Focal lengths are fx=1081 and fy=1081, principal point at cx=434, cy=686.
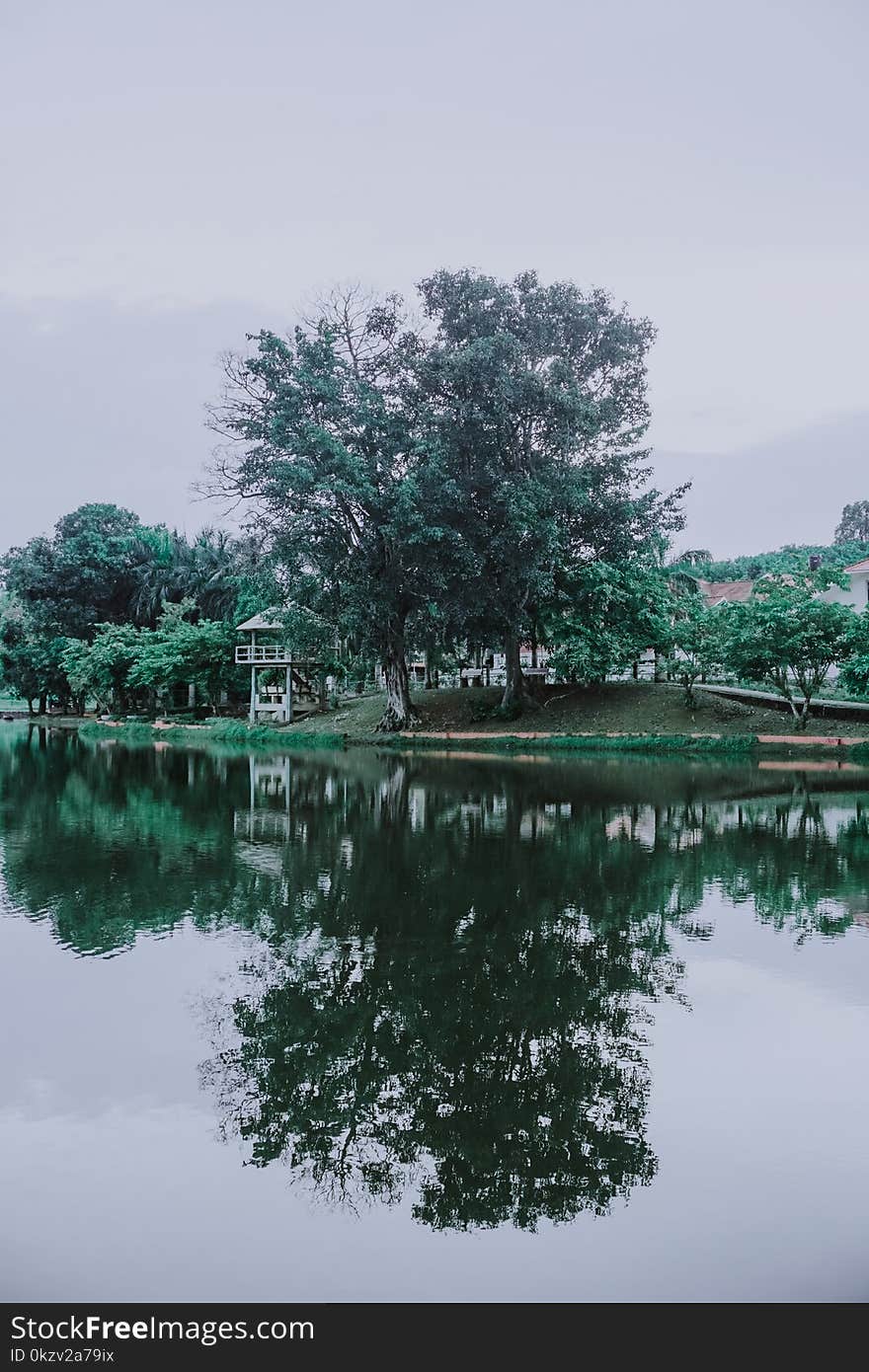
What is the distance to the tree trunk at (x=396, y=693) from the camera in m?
40.2

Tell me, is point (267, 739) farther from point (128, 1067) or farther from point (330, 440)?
point (128, 1067)

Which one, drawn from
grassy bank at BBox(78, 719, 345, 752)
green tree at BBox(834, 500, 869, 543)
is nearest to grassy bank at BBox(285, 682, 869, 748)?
grassy bank at BBox(78, 719, 345, 752)

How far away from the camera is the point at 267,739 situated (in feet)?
137

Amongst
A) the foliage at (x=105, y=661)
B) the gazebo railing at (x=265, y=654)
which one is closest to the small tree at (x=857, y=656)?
the gazebo railing at (x=265, y=654)

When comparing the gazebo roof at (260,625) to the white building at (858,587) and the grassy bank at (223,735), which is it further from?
the white building at (858,587)

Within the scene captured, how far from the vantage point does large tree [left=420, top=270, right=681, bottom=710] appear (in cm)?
3559

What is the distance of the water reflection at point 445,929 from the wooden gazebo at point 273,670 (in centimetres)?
2326

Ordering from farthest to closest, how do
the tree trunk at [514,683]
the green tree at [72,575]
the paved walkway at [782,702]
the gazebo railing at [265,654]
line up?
the green tree at [72,575], the gazebo railing at [265,654], the tree trunk at [514,683], the paved walkway at [782,702]

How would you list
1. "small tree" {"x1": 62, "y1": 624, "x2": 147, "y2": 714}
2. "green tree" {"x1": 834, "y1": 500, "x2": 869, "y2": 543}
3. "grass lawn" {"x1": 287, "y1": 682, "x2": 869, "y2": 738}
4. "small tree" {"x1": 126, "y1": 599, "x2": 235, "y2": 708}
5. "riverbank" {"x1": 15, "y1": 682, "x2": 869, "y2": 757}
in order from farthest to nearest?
"green tree" {"x1": 834, "y1": 500, "x2": 869, "y2": 543} < "small tree" {"x1": 62, "y1": 624, "x2": 147, "y2": 714} < "small tree" {"x1": 126, "y1": 599, "x2": 235, "y2": 708} < "grass lawn" {"x1": 287, "y1": 682, "x2": 869, "y2": 738} < "riverbank" {"x1": 15, "y1": 682, "x2": 869, "y2": 757}

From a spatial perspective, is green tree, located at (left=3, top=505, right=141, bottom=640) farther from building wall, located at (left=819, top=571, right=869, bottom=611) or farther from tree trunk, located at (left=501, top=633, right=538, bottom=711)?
building wall, located at (left=819, top=571, right=869, bottom=611)

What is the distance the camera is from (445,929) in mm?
10281

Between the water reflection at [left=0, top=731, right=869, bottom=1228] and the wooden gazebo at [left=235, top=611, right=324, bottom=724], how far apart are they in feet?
76.3

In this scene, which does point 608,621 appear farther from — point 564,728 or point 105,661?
point 105,661

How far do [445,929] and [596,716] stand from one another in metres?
29.7
